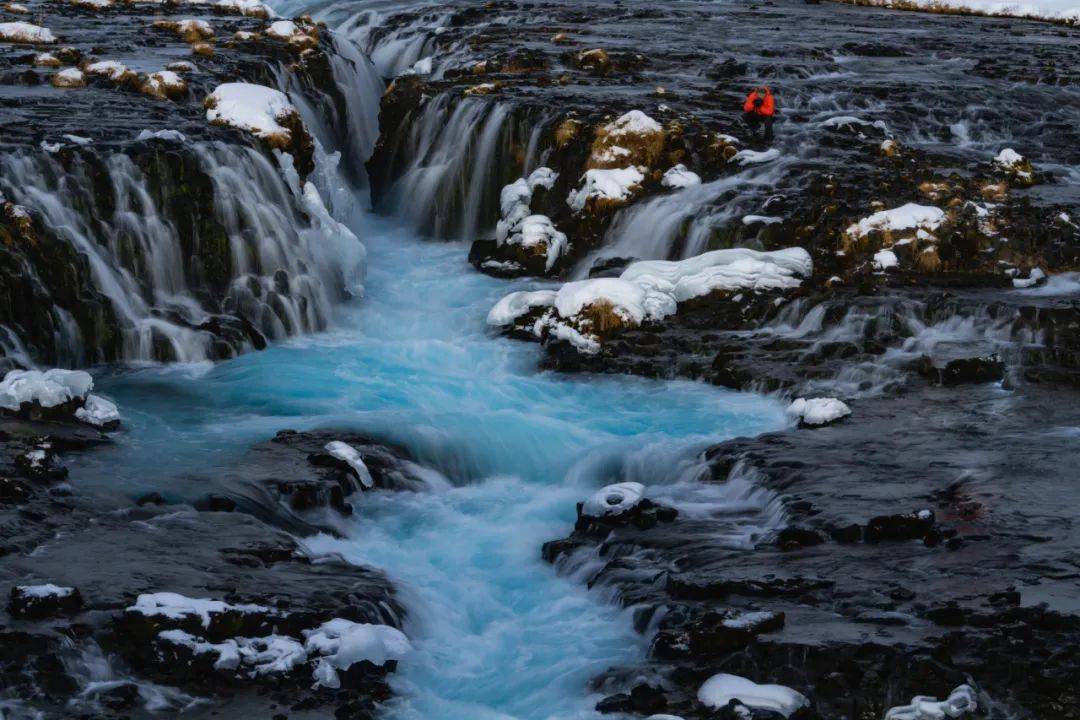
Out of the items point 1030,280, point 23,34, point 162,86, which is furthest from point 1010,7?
point 23,34

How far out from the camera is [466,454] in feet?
39.1

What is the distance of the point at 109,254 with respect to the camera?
1434cm

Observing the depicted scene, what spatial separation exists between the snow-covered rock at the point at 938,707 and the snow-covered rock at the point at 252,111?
12436 millimetres

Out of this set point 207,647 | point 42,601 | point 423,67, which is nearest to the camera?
point 207,647

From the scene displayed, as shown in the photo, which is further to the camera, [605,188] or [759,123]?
[759,123]

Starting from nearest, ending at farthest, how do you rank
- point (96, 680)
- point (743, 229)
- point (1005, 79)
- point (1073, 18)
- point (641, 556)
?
1. point (96, 680)
2. point (641, 556)
3. point (743, 229)
4. point (1005, 79)
5. point (1073, 18)

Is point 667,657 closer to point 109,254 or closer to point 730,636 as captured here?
point 730,636

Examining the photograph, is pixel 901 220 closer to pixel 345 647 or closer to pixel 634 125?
pixel 634 125

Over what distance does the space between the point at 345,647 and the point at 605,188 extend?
11.0 meters

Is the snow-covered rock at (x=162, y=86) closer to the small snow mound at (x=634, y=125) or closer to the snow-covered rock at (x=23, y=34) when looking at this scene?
the snow-covered rock at (x=23, y=34)

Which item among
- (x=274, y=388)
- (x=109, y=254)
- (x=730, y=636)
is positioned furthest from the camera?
(x=109, y=254)

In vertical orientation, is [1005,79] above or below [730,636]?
above

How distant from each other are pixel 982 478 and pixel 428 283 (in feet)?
29.6

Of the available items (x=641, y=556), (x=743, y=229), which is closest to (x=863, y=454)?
(x=641, y=556)
